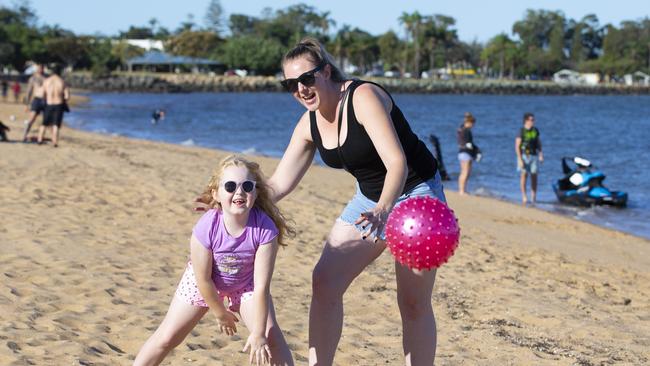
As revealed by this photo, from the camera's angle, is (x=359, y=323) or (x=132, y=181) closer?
(x=359, y=323)

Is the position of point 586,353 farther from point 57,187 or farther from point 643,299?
point 57,187

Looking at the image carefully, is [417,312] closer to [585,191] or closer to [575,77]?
[585,191]

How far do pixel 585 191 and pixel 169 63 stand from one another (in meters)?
117

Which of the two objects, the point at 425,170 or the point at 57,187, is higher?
the point at 425,170

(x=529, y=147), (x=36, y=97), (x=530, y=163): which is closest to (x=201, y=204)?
(x=529, y=147)

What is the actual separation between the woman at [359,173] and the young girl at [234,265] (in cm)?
26

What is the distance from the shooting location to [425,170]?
418cm

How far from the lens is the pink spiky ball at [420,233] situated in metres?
3.81

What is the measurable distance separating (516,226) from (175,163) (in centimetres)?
753

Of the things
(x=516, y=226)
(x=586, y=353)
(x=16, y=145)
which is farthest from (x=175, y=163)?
(x=586, y=353)

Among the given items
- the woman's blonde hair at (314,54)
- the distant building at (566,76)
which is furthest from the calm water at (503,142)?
the distant building at (566,76)

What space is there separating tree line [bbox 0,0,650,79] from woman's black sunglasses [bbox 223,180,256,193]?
10678 centimetres

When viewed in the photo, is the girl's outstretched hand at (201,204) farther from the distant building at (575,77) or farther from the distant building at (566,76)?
the distant building at (566,76)

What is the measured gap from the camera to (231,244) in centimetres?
388
